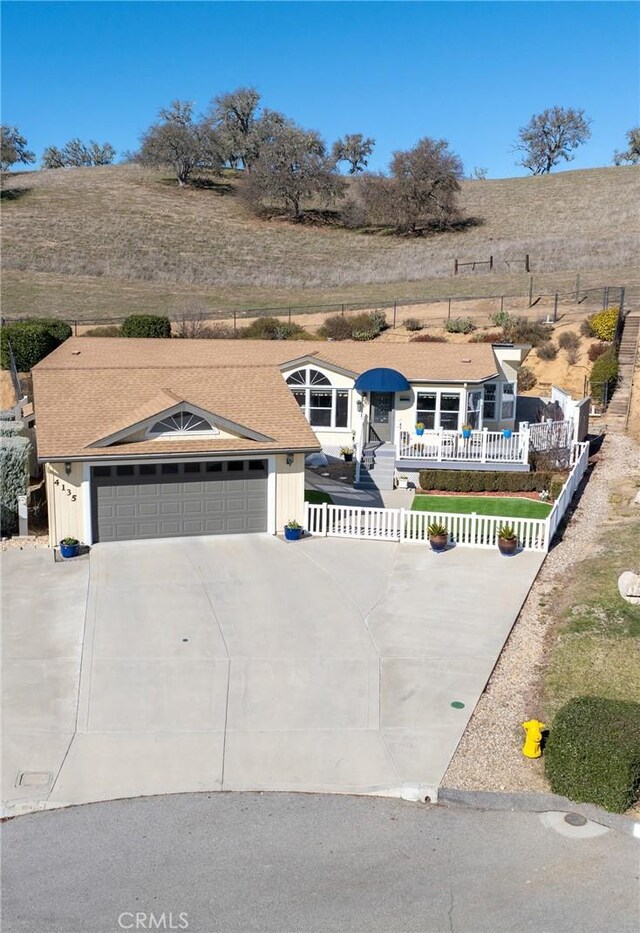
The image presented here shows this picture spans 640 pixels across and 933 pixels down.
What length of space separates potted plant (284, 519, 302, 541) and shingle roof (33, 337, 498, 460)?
1.97 metres

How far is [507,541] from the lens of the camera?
18.4m

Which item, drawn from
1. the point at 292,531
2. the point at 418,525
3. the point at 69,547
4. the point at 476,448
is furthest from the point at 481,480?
the point at 69,547

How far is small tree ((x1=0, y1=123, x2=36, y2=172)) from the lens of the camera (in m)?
93.6

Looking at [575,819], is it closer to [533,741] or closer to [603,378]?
[533,741]

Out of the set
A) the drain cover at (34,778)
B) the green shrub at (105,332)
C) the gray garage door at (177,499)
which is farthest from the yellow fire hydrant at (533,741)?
the green shrub at (105,332)

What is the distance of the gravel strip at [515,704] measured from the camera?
402 inches

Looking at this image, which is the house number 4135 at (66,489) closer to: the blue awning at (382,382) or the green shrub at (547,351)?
the blue awning at (382,382)

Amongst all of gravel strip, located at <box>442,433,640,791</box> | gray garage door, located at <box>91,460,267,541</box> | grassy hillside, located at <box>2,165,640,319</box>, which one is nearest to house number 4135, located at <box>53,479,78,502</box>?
gray garage door, located at <box>91,460,267,541</box>

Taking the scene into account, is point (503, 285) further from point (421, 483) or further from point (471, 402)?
point (421, 483)

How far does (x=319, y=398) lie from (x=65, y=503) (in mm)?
10419

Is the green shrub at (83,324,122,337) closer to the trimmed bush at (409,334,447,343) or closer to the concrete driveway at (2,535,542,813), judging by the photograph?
the trimmed bush at (409,334,447,343)

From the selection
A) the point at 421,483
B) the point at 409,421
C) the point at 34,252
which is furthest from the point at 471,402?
the point at 34,252

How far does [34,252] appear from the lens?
60719 mm

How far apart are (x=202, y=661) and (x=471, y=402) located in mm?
15627
